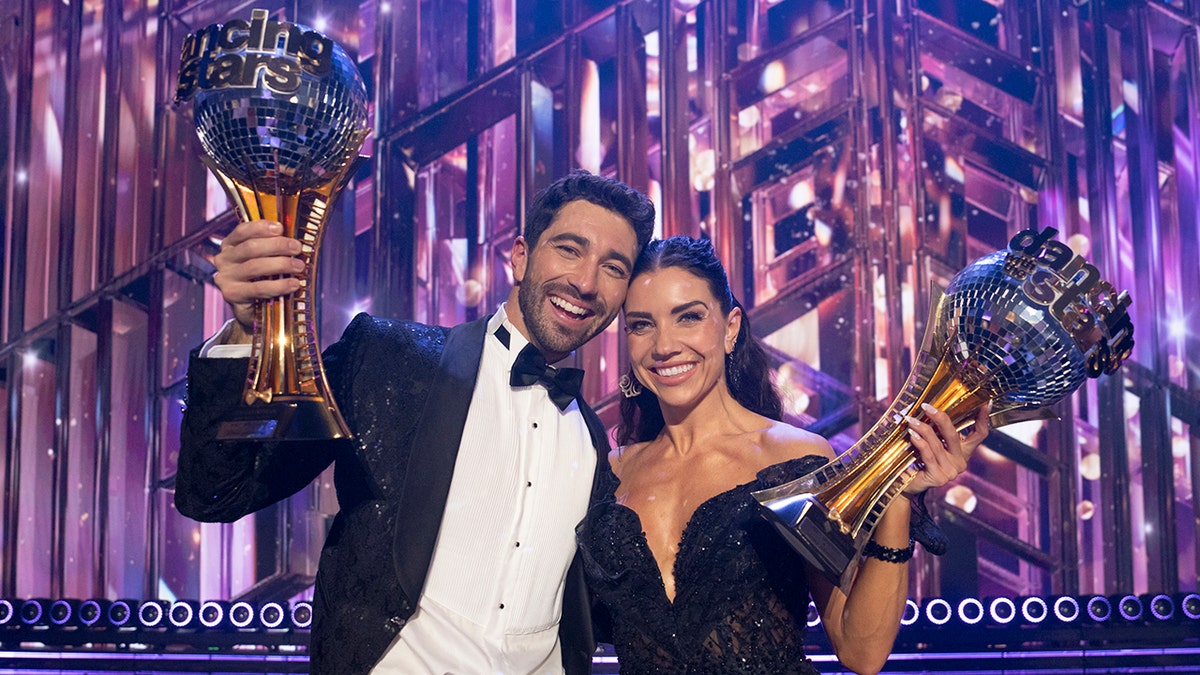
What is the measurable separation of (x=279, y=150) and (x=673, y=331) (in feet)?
3.67

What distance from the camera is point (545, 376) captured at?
2084 millimetres

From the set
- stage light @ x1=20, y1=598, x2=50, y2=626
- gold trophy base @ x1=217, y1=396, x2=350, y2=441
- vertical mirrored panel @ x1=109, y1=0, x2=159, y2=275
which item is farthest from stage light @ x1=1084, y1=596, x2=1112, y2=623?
vertical mirrored panel @ x1=109, y1=0, x2=159, y2=275

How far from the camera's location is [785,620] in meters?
2.13

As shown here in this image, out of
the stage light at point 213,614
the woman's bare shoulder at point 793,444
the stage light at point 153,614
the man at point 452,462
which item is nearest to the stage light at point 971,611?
the woman's bare shoulder at point 793,444

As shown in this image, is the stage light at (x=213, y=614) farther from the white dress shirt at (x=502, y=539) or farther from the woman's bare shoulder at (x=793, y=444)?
the woman's bare shoulder at (x=793, y=444)

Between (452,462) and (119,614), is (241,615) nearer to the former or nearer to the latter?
(119,614)

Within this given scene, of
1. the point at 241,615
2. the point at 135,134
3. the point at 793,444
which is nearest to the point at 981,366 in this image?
the point at 793,444

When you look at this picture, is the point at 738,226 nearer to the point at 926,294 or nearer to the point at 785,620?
the point at 926,294

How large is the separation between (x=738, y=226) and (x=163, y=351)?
9.67 feet

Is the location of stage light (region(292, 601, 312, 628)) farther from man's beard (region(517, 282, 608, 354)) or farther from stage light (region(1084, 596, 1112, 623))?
man's beard (region(517, 282, 608, 354))

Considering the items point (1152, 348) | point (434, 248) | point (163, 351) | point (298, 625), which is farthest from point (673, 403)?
point (163, 351)

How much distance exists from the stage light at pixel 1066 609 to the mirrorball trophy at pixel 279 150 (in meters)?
3.00

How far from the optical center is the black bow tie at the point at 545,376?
2059mm

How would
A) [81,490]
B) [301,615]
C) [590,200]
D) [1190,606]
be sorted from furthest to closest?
[81,490] → [301,615] → [1190,606] → [590,200]
